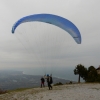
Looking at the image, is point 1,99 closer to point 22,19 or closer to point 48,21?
point 22,19

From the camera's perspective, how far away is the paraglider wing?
16737 mm

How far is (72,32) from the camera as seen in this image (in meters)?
18.8

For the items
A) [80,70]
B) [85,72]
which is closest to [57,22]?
[80,70]

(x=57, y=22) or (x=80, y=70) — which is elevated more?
(x=57, y=22)

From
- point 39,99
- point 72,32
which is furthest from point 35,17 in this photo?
point 39,99

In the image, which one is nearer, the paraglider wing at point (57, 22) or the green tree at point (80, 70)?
the paraglider wing at point (57, 22)

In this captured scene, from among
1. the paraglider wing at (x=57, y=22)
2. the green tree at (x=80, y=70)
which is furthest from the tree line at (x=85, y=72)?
the paraglider wing at (x=57, y=22)

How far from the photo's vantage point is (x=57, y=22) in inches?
719

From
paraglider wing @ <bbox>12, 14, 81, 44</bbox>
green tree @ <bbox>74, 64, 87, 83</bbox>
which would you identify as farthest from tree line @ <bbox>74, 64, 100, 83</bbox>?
paraglider wing @ <bbox>12, 14, 81, 44</bbox>

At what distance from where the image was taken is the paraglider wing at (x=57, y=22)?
16.7m

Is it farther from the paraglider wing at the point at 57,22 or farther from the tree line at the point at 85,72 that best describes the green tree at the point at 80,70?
the paraglider wing at the point at 57,22

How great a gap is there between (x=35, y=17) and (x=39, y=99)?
27.4ft

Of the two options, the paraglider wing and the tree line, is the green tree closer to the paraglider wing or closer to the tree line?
the tree line

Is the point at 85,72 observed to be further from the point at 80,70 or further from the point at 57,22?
the point at 57,22
